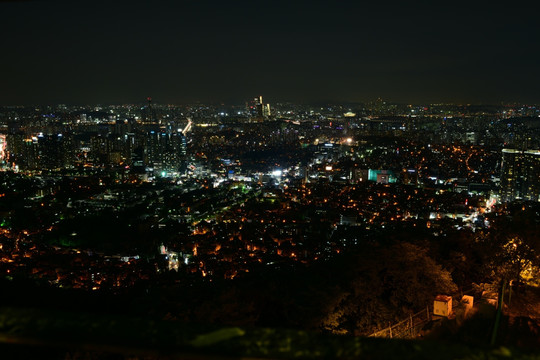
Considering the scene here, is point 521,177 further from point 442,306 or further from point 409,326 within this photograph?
point 409,326

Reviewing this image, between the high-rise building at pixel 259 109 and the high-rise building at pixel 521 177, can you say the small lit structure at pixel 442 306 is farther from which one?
the high-rise building at pixel 259 109

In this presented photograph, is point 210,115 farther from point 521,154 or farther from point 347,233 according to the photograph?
point 347,233

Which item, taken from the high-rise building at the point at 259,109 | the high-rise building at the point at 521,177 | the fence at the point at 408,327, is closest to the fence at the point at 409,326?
the fence at the point at 408,327

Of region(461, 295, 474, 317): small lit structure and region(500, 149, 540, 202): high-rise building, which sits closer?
region(461, 295, 474, 317): small lit structure

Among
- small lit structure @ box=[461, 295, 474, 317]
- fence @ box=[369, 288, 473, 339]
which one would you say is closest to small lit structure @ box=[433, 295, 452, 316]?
fence @ box=[369, 288, 473, 339]

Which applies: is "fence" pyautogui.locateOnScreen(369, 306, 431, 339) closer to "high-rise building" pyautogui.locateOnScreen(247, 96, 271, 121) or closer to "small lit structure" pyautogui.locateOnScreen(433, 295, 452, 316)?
"small lit structure" pyautogui.locateOnScreen(433, 295, 452, 316)

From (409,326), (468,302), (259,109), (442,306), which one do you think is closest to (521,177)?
(468,302)
